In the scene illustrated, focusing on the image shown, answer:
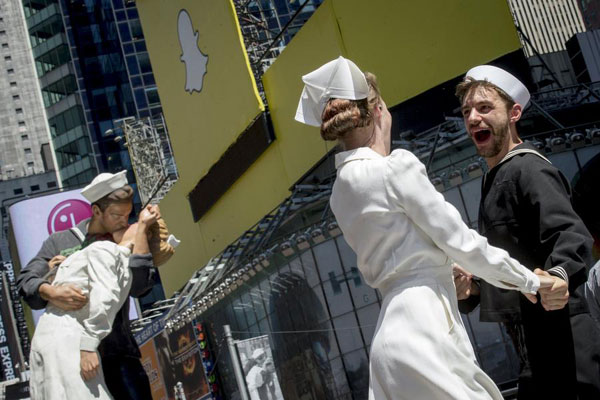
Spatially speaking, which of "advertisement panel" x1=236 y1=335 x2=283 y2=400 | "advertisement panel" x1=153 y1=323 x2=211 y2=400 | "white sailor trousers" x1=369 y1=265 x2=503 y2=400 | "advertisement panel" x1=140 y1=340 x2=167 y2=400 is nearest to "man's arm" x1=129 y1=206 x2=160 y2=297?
"white sailor trousers" x1=369 y1=265 x2=503 y2=400

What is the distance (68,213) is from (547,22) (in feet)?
54.5

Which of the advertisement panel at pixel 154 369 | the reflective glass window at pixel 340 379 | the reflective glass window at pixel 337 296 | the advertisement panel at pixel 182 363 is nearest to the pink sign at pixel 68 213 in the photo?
the advertisement panel at pixel 154 369

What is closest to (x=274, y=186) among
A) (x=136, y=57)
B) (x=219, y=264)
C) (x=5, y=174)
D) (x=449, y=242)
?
(x=219, y=264)

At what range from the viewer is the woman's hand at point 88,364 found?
343cm

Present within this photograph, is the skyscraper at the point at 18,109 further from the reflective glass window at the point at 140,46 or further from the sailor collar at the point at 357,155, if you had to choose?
the sailor collar at the point at 357,155

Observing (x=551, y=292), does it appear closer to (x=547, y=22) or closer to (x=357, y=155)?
(x=357, y=155)

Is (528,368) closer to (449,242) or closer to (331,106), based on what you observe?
(449,242)

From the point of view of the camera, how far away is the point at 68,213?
2545 centimetres

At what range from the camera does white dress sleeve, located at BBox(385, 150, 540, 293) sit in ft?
8.72

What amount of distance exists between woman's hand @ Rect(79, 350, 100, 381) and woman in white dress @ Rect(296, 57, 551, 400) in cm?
118

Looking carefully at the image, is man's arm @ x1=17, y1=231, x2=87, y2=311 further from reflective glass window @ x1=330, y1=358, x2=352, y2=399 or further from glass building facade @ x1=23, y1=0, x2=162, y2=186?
glass building facade @ x1=23, y1=0, x2=162, y2=186

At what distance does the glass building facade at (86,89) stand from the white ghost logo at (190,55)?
4767 cm

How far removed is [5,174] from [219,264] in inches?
3117

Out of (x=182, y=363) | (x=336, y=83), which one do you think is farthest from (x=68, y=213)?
(x=336, y=83)
